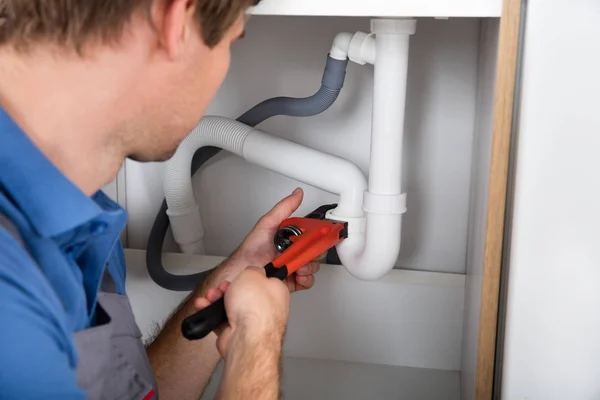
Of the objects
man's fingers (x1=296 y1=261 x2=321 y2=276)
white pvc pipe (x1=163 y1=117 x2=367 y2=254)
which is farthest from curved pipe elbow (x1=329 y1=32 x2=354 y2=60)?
man's fingers (x1=296 y1=261 x2=321 y2=276)

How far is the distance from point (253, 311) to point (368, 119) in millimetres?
546

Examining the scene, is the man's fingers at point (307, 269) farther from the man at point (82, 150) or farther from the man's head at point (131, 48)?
the man's head at point (131, 48)

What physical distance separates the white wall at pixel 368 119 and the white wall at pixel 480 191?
0.07m

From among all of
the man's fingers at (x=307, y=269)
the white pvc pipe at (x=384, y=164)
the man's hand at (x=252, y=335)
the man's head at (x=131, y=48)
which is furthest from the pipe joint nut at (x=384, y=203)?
the man's head at (x=131, y=48)

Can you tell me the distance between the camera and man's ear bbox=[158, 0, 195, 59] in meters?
0.60

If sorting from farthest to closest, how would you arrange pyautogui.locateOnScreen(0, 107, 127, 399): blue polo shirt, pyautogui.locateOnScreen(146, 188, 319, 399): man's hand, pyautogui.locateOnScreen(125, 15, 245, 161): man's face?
pyautogui.locateOnScreen(146, 188, 319, 399): man's hand < pyautogui.locateOnScreen(125, 15, 245, 161): man's face < pyautogui.locateOnScreen(0, 107, 127, 399): blue polo shirt

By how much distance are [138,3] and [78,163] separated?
0.47 feet

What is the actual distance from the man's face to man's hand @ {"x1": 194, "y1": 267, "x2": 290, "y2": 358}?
148 mm

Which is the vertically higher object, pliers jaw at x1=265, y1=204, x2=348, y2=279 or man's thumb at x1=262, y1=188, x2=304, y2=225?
man's thumb at x1=262, y1=188, x2=304, y2=225

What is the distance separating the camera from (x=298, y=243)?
0.90 meters

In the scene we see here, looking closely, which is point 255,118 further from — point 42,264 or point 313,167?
point 42,264

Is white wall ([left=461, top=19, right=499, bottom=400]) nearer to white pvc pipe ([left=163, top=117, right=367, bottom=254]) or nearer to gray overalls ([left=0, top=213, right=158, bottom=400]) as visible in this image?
white pvc pipe ([left=163, top=117, right=367, bottom=254])

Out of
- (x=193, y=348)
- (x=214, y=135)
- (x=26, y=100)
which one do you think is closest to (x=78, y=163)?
(x=26, y=100)

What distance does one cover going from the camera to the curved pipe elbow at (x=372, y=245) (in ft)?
3.17
